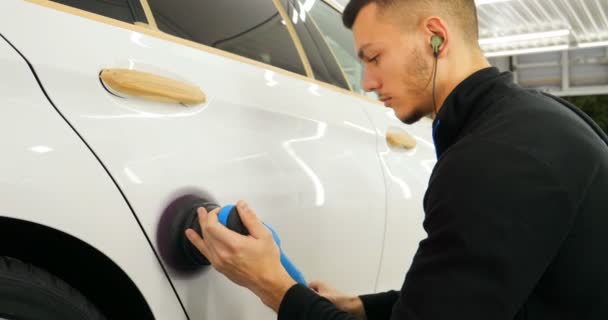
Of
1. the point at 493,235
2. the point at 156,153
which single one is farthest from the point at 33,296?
the point at 493,235

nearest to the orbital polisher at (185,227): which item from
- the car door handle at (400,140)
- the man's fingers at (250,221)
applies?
the man's fingers at (250,221)

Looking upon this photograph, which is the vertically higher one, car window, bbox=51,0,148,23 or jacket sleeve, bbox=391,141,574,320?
car window, bbox=51,0,148,23

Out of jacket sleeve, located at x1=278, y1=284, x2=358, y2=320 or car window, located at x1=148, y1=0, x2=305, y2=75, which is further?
car window, located at x1=148, y1=0, x2=305, y2=75

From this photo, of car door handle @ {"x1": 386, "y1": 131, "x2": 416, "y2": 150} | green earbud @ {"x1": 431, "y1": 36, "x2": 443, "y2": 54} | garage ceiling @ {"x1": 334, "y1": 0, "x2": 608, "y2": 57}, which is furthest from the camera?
garage ceiling @ {"x1": 334, "y1": 0, "x2": 608, "y2": 57}

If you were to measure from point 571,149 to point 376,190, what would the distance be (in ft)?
2.46

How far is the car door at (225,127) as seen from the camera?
892 millimetres

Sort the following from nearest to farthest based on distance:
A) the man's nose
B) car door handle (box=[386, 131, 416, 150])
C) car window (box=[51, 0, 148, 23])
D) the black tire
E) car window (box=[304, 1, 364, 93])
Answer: the black tire → car window (box=[51, 0, 148, 23]) → the man's nose → car door handle (box=[386, 131, 416, 150]) → car window (box=[304, 1, 364, 93])

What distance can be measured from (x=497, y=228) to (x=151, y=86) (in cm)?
62

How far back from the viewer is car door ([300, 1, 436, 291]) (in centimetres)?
173

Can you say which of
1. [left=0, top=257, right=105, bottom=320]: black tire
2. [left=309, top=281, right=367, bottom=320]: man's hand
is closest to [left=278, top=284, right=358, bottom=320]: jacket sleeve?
[left=309, top=281, right=367, bottom=320]: man's hand

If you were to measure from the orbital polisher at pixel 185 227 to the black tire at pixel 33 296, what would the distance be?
18 cm

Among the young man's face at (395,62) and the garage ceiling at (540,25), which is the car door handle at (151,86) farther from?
the garage ceiling at (540,25)

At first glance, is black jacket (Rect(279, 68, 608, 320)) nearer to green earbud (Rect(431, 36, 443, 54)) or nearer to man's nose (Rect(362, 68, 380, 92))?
green earbud (Rect(431, 36, 443, 54))

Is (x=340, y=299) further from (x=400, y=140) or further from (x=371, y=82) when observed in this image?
(x=400, y=140)
